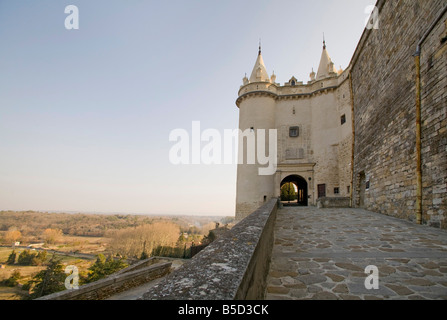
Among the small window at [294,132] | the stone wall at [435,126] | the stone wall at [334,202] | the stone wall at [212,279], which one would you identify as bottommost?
the stone wall at [334,202]

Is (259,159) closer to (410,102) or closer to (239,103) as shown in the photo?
(239,103)

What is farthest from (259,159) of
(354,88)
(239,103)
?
(354,88)

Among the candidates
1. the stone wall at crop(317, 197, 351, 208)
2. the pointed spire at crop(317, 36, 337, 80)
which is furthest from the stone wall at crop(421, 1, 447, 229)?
the pointed spire at crop(317, 36, 337, 80)

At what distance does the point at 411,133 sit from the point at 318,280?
288 inches

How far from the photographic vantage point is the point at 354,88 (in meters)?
14.3

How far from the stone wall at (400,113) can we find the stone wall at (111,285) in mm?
10863

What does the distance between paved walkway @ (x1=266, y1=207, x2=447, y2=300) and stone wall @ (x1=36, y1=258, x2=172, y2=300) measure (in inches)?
277

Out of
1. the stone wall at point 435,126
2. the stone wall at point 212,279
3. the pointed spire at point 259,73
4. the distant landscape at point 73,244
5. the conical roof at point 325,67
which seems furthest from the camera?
the distant landscape at point 73,244

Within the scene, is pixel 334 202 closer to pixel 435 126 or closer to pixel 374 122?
pixel 374 122

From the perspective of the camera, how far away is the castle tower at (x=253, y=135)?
18.5 m

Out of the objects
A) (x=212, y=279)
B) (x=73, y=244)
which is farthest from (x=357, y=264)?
(x=73, y=244)

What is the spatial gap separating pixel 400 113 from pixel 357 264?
7405 millimetres

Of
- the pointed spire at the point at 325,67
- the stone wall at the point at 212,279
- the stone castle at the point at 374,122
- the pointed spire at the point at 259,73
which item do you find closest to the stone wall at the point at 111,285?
the stone wall at the point at 212,279

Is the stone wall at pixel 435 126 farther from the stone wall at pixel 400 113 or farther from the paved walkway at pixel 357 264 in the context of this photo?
the paved walkway at pixel 357 264
